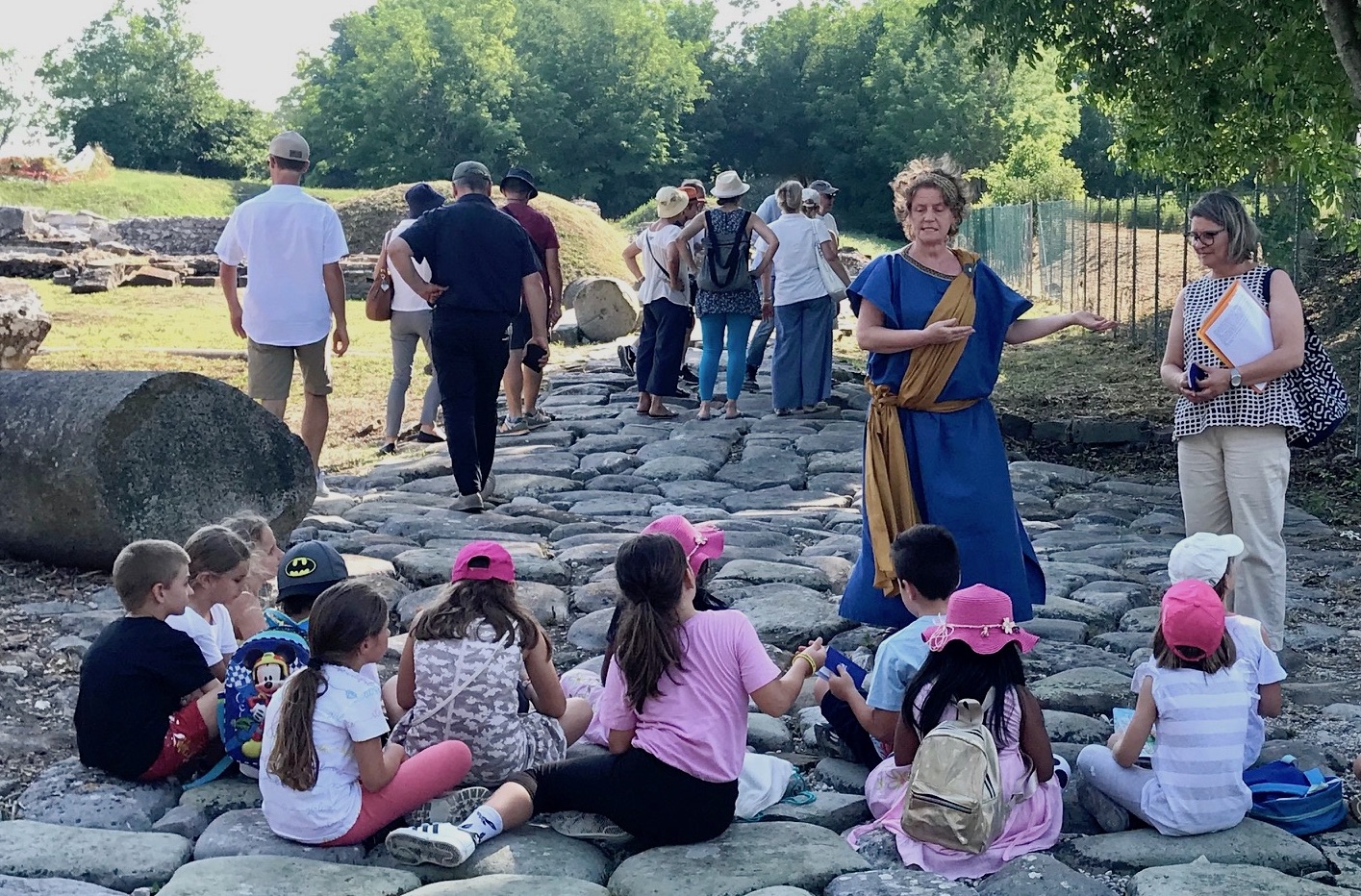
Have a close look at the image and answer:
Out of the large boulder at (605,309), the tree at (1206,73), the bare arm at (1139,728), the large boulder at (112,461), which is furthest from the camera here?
the large boulder at (605,309)

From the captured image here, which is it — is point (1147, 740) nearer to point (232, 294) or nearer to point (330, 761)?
point (330, 761)

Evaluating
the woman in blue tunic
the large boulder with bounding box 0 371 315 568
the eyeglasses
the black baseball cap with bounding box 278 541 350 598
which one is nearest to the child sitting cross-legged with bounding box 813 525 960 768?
the woman in blue tunic

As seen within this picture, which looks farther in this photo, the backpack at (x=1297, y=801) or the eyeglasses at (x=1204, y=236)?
the eyeglasses at (x=1204, y=236)

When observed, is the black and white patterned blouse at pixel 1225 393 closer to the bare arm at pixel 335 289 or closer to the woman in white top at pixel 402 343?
the bare arm at pixel 335 289

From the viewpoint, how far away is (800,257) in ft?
34.5

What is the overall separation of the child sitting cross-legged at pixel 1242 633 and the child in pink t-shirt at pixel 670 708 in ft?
3.44

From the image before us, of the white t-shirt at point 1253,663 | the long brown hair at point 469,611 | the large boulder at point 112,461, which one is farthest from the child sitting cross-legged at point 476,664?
the large boulder at point 112,461

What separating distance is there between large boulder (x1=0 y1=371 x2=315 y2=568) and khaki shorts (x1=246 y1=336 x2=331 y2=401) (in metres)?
1.26

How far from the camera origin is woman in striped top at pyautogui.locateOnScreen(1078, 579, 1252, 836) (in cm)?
359

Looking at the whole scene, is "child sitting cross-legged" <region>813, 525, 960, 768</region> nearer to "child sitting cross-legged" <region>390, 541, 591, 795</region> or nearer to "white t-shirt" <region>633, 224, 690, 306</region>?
"child sitting cross-legged" <region>390, 541, 591, 795</region>

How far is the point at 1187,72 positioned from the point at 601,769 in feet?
25.8

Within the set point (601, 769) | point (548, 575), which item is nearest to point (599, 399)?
point (548, 575)

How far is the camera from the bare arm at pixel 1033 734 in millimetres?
3629

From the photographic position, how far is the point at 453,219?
7438 millimetres
